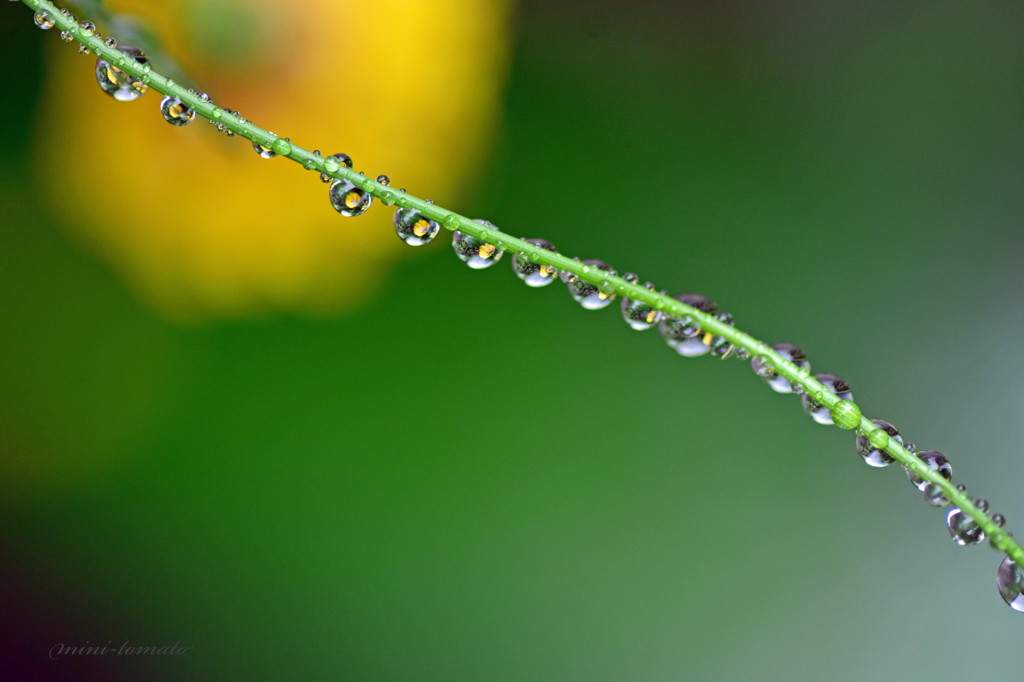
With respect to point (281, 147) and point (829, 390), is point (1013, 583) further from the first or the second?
point (281, 147)

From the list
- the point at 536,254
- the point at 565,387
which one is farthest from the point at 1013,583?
the point at 565,387

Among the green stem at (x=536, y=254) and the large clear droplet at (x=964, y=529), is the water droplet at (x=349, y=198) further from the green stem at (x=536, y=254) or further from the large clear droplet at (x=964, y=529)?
the large clear droplet at (x=964, y=529)

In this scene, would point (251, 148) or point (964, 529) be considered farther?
point (251, 148)

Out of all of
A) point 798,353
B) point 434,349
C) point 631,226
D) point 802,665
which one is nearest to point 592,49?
point 631,226

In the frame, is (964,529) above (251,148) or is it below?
below

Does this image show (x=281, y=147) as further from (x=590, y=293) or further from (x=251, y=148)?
(x=251, y=148)

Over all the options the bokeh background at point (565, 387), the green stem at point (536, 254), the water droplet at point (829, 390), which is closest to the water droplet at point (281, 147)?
the green stem at point (536, 254)

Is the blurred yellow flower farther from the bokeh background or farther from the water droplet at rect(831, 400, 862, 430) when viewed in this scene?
the water droplet at rect(831, 400, 862, 430)

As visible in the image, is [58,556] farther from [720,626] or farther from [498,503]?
[720,626]
